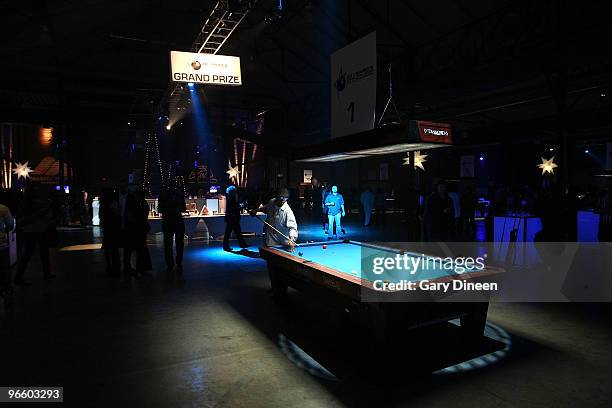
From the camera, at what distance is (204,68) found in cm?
866

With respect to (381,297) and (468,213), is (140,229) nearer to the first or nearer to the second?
(381,297)

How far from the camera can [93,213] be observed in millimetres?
14891

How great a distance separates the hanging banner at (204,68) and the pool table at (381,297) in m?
5.37

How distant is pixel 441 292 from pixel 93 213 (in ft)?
47.9

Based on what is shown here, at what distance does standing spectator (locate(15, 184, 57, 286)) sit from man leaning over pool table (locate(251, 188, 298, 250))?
320 cm

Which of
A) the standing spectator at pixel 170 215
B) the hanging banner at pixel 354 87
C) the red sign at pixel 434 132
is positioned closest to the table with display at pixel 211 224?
the standing spectator at pixel 170 215

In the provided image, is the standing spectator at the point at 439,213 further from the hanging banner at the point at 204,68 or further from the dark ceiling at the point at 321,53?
the hanging banner at the point at 204,68

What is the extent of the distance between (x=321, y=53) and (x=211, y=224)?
602 cm

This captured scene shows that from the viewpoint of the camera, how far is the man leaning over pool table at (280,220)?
18.4 ft

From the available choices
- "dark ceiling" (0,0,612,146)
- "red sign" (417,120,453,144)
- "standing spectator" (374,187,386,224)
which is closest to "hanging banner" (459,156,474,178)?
"dark ceiling" (0,0,612,146)

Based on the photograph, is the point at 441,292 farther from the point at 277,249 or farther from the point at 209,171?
the point at 209,171

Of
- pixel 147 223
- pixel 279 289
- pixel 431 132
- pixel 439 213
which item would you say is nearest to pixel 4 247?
pixel 147 223

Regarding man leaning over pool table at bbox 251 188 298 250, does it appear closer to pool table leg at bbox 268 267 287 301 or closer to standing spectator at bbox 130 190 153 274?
pool table leg at bbox 268 267 287 301

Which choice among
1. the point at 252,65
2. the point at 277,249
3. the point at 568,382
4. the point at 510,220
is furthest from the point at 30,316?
the point at 252,65
